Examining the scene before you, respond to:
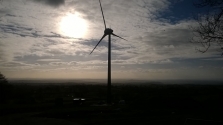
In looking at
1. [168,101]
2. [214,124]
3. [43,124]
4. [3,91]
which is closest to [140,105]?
[168,101]

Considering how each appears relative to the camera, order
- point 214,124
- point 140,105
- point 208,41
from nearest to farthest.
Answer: point 208,41
point 214,124
point 140,105

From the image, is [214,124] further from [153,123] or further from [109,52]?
[109,52]

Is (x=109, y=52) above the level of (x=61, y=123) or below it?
above

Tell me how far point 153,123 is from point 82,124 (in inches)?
291

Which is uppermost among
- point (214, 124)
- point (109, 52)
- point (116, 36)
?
point (116, 36)

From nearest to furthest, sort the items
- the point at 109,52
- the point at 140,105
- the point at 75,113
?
the point at 75,113, the point at 140,105, the point at 109,52

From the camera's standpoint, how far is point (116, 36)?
45.4m

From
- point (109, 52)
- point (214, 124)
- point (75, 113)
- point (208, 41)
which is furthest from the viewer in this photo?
point (109, 52)

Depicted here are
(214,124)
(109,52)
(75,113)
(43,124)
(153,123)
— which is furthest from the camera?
(109,52)

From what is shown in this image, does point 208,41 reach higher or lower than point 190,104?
higher

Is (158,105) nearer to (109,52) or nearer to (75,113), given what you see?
(109,52)

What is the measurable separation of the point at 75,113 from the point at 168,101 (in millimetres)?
19270

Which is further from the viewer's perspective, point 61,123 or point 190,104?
point 190,104

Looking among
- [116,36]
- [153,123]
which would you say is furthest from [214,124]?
[116,36]
